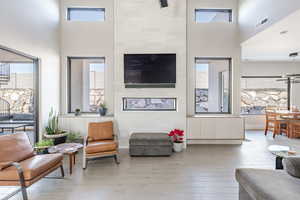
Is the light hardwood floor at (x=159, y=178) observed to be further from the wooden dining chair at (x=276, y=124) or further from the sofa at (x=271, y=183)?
the wooden dining chair at (x=276, y=124)

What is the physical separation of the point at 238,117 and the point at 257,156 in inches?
48.0

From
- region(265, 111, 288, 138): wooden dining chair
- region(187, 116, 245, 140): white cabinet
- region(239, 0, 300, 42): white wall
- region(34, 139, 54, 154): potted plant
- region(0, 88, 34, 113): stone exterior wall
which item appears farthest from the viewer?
region(265, 111, 288, 138): wooden dining chair

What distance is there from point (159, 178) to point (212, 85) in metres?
3.81

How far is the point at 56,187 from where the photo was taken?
2.90m

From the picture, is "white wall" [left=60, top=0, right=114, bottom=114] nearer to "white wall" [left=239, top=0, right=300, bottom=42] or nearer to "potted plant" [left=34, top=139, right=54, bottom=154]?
"potted plant" [left=34, top=139, right=54, bottom=154]

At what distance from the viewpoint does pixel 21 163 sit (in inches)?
108

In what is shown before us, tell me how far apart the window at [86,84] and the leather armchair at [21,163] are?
2603 mm

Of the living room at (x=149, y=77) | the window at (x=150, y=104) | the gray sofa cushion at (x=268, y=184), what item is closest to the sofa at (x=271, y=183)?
the gray sofa cushion at (x=268, y=184)

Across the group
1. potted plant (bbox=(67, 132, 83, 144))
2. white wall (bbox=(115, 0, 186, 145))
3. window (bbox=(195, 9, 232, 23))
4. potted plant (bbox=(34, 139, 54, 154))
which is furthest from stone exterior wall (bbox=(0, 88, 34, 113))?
window (bbox=(195, 9, 232, 23))

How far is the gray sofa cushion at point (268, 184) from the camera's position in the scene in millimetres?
1630

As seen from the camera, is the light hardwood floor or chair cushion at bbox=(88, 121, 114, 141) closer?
the light hardwood floor

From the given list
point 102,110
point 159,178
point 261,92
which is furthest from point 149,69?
point 261,92

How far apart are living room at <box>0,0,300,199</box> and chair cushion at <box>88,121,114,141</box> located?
0.03 metres

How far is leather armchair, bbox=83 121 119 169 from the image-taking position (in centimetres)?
374
